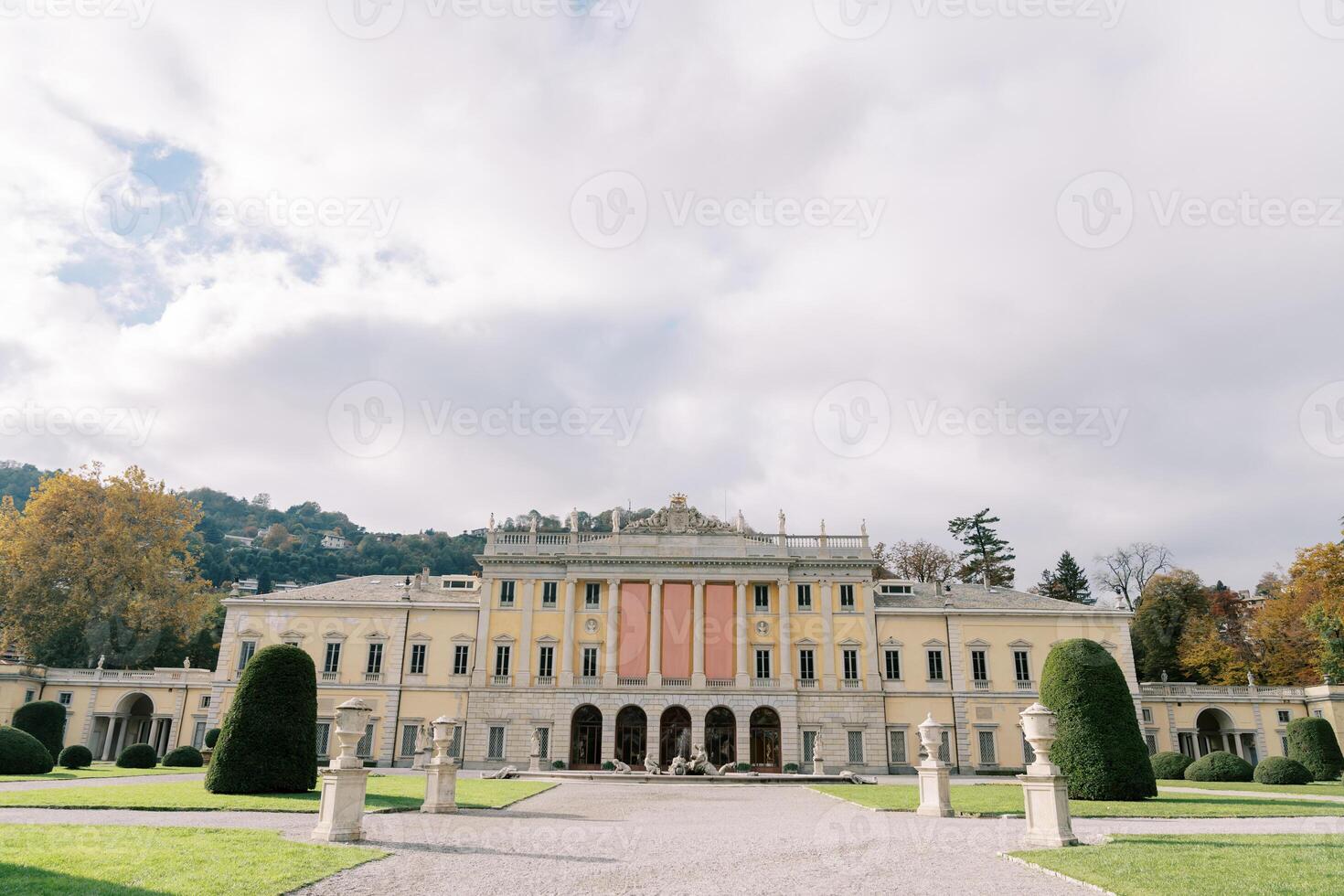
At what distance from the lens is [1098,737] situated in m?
21.5

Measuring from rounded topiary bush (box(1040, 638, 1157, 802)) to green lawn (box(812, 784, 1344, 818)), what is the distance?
0.55 meters

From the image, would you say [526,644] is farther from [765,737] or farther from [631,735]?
[765,737]

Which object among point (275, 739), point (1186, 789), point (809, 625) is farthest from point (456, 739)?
point (1186, 789)

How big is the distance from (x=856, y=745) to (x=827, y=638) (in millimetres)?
5355

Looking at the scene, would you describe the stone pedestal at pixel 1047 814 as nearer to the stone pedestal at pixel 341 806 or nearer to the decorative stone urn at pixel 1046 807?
the decorative stone urn at pixel 1046 807

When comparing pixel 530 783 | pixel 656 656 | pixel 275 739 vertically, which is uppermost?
pixel 656 656

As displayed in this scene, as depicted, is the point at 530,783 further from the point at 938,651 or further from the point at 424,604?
the point at 938,651

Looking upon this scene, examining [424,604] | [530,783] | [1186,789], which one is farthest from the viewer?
[424,604]

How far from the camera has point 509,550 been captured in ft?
151

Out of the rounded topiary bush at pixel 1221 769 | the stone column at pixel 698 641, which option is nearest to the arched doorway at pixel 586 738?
the stone column at pixel 698 641

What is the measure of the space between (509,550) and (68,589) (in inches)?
→ 951

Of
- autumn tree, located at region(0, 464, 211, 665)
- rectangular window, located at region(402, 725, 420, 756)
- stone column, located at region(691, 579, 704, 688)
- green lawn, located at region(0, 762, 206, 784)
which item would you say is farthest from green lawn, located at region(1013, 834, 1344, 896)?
autumn tree, located at region(0, 464, 211, 665)

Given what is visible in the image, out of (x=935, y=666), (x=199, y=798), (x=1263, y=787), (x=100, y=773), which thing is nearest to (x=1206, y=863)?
(x=199, y=798)

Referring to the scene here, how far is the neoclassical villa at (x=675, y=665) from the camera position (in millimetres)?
42969
